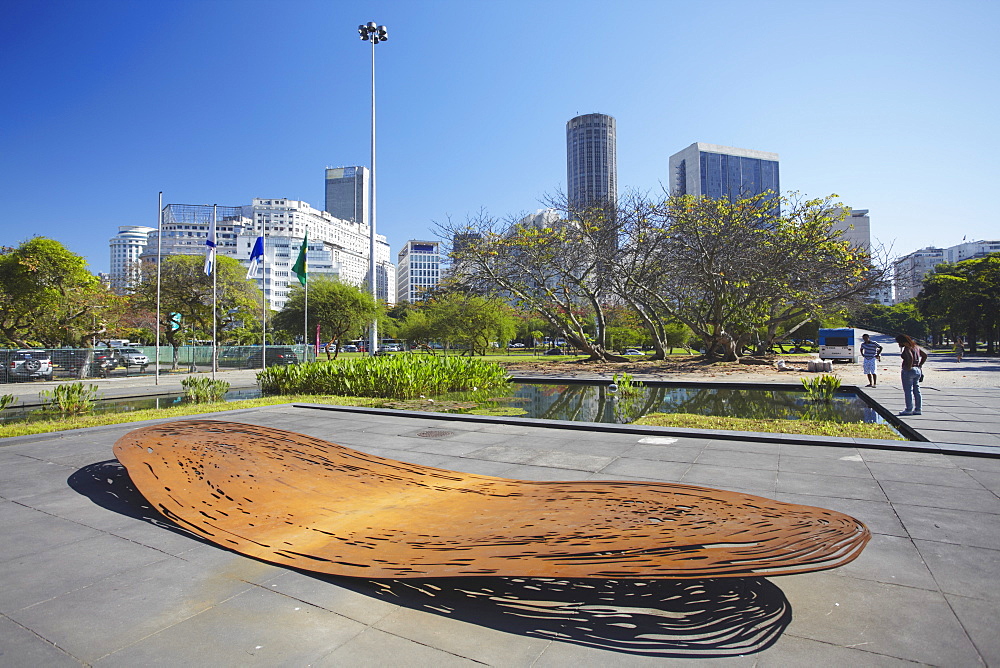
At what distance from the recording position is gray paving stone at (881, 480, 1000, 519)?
4270 millimetres

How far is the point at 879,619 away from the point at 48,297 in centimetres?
3510

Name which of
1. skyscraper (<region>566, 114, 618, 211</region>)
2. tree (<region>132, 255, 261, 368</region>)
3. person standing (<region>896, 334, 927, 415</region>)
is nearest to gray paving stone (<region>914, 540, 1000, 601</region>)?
person standing (<region>896, 334, 927, 415</region>)

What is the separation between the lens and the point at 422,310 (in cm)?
4966

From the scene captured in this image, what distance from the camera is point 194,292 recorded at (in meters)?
32.4

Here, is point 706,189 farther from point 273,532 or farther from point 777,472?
point 273,532

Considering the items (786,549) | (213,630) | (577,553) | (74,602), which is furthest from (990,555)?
(74,602)

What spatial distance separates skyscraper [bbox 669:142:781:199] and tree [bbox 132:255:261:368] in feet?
113

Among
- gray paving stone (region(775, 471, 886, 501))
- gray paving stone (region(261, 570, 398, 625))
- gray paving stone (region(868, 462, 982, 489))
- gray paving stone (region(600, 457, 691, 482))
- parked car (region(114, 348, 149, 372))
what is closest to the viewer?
gray paving stone (region(261, 570, 398, 625))

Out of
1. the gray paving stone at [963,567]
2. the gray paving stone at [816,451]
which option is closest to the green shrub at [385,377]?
the gray paving stone at [816,451]

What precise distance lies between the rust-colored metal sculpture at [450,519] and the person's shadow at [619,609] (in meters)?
0.18

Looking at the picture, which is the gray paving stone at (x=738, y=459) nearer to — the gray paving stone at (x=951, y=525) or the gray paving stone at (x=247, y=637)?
the gray paving stone at (x=951, y=525)

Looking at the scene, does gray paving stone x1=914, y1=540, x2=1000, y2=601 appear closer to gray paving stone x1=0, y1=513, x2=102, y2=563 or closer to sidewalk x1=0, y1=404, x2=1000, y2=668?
sidewalk x1=0, y1=404, x2=1000, y2=668

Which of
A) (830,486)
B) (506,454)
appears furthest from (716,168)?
(830,486)

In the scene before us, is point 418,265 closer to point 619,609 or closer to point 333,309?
point 333,309
